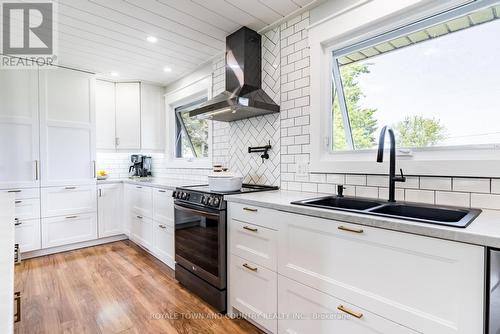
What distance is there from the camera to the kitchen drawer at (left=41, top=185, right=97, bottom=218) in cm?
325

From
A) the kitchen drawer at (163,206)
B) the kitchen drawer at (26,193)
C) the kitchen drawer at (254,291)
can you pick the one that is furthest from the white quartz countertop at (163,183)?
the kitchen drawer at (254,291)

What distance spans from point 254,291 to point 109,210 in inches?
114

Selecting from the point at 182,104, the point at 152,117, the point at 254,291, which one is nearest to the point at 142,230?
the point at 152,117

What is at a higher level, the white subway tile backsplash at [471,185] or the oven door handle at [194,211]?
the white subway tile backsplash at [471,185]

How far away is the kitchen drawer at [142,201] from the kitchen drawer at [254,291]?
1657 millimetres

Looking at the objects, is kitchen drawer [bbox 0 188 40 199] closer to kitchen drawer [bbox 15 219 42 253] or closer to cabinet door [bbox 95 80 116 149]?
kitchen drawer [bbox 15 219 42 253]

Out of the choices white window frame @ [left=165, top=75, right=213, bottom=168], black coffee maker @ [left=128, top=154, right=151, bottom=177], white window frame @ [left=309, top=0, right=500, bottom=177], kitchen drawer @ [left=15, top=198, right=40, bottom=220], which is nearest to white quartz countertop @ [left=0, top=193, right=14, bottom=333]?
white window frame @ [left=309, top=0, right=500, bottom=177]

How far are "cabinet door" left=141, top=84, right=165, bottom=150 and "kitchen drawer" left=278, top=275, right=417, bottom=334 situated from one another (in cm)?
330

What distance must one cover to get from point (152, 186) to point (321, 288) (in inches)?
92.5

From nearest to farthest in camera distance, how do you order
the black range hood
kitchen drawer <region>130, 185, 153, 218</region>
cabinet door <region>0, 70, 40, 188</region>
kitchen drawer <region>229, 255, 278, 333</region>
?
kitchen drawer <region>229, 255, 278, 333</region> < the black range hood < cabinet door <region>0, 70, 40, 188</region> < kitchen drawer <region>130, 185, 153, 218</region>

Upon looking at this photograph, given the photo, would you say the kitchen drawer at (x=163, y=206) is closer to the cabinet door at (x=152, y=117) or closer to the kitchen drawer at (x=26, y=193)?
the cabinet door at (x=152, y=117)

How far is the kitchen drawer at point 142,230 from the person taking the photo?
3.18m

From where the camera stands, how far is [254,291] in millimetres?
1787

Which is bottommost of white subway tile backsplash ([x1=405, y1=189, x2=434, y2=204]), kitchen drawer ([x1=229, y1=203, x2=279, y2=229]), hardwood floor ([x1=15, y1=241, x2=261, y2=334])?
hardwood floor ([x1=15, y1=241, x2=261, y2=334])
